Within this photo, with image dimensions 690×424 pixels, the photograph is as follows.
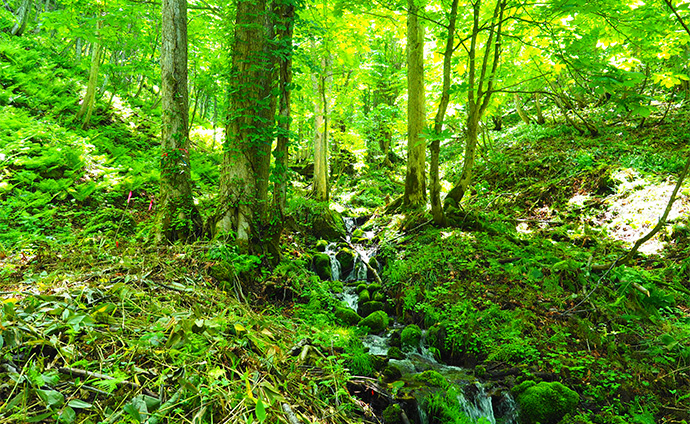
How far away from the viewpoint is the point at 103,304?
2471 mm

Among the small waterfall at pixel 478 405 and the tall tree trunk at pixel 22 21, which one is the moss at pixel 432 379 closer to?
the small waterfall at pixel 478 405

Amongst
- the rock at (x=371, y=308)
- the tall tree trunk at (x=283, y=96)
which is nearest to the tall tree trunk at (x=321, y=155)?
the tall tree trunk at (x=283, y=96)

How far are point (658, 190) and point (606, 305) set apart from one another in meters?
3.67

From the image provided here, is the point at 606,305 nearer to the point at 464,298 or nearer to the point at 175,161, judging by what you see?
the point at 464,298

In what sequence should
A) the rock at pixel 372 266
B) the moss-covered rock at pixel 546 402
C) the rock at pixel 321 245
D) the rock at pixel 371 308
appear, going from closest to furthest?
the moss-covered rock at pixel 546 402, the rock at pixel 371 308, the rock at pixel 372 266, the rock at pixel 321 245

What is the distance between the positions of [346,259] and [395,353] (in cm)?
311

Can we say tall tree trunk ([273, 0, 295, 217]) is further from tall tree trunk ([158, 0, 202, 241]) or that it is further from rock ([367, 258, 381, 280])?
rock ([367, 258, 381, 280])

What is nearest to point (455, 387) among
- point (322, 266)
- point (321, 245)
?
point (322, 266)

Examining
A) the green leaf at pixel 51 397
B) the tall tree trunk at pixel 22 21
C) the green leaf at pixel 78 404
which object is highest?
the tall tree trunk at pixel 22 21

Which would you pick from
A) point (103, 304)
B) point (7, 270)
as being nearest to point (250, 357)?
point (103, 304)

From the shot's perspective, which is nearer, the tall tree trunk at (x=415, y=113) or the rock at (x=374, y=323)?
the rock at (x=374, y=323)

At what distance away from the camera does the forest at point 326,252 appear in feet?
7.07

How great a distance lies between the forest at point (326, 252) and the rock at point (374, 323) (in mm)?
28

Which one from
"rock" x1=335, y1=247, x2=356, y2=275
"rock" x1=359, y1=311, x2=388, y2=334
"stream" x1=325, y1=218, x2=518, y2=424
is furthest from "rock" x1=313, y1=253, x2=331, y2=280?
"rock" x1=359, y1=311, x2=388, y2=334
